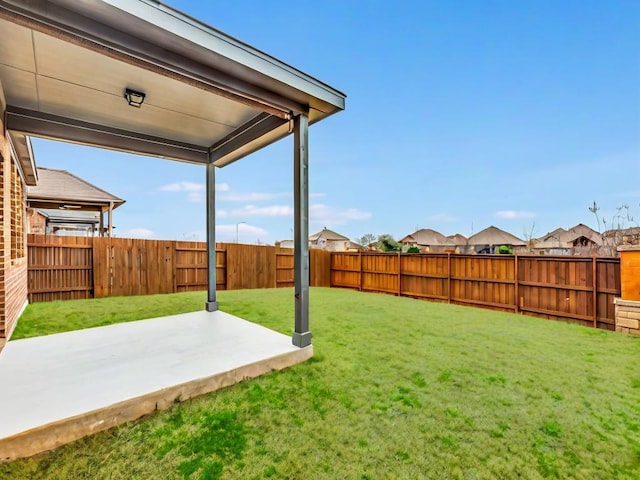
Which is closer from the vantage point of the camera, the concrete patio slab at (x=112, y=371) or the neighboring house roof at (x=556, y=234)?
the concrete patio slab at (x=112, y=371)

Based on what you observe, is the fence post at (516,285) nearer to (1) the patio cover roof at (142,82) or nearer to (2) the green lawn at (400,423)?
(2) the green lawn at (400,423)

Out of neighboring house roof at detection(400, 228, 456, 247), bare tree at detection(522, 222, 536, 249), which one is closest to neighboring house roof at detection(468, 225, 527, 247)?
neighboring house roof at detection(400, 228, 456, 247)

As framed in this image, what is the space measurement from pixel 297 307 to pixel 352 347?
38.6 inches

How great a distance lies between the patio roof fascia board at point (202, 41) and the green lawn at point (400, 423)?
2697 millimetres

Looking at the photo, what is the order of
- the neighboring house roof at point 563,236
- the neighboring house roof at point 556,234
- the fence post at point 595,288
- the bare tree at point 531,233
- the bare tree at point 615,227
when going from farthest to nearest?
the neighboring house roof at point 556,234 < the neighboring house roof at point 563,236 < the bare tree at point 531,233 < the bare tree at point 615,227 < the fence post at point 595,288

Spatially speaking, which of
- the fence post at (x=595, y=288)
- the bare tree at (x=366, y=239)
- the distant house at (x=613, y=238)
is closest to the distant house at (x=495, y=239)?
the distant house at (x=613, y=238)

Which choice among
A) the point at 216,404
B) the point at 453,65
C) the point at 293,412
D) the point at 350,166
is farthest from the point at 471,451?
the point at 350,166

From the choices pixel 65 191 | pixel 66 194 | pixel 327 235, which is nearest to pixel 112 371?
pixel 66 194

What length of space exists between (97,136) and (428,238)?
1590 centimetres

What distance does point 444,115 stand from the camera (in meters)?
13.4

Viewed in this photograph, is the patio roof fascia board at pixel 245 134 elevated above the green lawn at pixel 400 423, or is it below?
above

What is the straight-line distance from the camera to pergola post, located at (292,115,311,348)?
3.26 m

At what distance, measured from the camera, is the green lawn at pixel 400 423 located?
5.57 ft

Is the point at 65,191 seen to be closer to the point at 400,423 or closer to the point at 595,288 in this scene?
the point at 400,423
